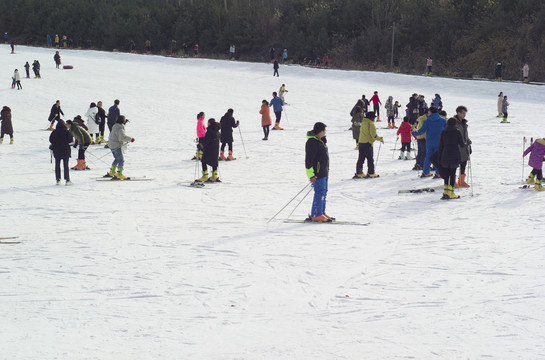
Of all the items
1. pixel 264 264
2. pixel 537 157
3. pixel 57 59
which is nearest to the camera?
pixel 264 264

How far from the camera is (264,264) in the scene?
8859mm

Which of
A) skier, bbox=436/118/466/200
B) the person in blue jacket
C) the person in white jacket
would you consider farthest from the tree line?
skier, bbox=436/118/466/200

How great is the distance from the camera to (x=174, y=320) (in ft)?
22.7

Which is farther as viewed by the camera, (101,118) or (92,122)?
(92,122)

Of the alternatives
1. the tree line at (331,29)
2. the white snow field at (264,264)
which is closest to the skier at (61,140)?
the white snow field at (264,264)

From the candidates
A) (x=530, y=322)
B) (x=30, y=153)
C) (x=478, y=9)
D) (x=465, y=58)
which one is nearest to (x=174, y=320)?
(x=530, y=322)

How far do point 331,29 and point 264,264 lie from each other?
53879 mm

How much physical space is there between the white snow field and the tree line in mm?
30161

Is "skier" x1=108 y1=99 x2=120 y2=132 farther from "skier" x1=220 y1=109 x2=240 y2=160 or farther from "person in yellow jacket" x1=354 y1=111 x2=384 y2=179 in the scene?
"person in yellow jacket" x1=354 y1=111 x2=384 y2=179

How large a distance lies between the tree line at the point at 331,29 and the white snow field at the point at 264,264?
30.2m

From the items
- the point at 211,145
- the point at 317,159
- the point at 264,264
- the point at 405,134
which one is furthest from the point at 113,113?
the point at 264,264

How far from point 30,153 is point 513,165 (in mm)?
13166

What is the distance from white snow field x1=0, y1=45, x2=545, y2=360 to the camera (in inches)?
253

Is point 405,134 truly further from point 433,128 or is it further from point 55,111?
point 55,111
